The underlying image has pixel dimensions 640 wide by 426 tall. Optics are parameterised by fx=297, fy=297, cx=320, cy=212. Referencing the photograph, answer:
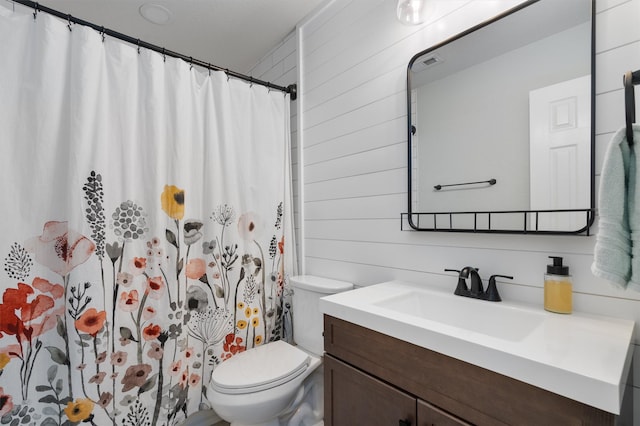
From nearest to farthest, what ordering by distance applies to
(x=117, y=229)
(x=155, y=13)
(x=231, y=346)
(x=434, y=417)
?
1. (x=434, y=417)
2. (x=117, y=229)
3. (x=231, y=346)
4. (x=155, y=13)

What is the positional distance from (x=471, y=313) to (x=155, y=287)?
55.7 inches

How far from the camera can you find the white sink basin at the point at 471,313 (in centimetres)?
92

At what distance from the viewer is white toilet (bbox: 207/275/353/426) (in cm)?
128

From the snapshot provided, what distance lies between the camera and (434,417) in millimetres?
798

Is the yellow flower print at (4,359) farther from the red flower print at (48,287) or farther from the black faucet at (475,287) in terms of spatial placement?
the black faucet at (475,287)

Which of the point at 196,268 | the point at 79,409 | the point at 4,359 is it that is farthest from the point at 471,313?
the point at 4,359

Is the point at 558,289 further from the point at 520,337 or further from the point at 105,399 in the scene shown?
the point at 105,399

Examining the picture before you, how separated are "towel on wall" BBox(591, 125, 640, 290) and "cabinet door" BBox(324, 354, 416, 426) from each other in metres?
0.59

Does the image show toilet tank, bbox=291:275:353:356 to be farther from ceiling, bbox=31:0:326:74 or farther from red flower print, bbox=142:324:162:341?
ceiling, bbox=31:0:326:74

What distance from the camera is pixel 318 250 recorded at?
6.21 feet

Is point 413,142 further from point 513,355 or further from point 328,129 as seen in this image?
point 513,355

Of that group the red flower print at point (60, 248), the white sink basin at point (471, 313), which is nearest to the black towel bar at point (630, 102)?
the white sink basin at point (471, 313)

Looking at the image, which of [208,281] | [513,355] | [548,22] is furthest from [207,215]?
[548,22]

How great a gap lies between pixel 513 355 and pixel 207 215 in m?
1.49
